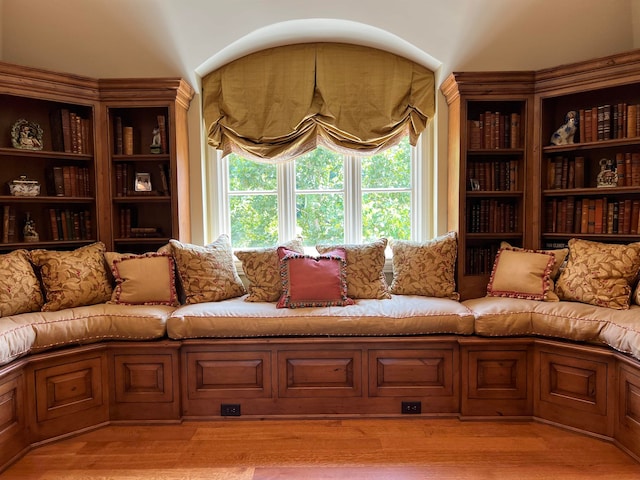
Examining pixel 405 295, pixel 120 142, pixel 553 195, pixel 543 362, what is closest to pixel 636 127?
→ pixel 553 195

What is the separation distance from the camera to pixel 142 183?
3.10 metres

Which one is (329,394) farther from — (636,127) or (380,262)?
(636,127)

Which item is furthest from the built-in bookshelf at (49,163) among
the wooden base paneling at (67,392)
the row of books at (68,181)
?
the wooden base paneling at (67,392)

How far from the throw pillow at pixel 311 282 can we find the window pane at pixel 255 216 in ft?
2.55

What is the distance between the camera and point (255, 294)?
9.23 feet

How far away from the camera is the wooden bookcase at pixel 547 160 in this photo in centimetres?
276

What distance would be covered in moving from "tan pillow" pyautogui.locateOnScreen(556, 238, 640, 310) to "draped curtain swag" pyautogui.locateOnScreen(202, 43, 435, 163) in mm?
1502

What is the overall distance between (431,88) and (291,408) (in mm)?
2613

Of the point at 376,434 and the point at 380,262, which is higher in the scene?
the point at 380,262

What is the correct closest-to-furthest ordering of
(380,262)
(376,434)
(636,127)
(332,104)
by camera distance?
(376,434)
(636,127)
(380,262)
(332,104)

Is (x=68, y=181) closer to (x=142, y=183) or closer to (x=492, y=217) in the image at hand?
(x=142, y=183)

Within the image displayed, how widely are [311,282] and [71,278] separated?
5.10 ft

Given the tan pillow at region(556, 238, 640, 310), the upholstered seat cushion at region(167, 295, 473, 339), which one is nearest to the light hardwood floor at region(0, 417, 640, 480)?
the upholstered seat cushion at region(167, 295, 473, 339)

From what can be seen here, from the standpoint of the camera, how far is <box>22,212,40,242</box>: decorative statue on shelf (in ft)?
9.58
